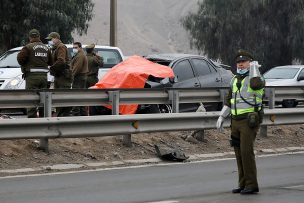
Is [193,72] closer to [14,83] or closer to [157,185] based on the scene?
[14,83]

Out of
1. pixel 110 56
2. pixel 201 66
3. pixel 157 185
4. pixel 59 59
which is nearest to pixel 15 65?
pixel 110 56

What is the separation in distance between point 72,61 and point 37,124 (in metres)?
4.30

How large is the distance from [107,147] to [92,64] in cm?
410

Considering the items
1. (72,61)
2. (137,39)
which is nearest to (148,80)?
(72,61)

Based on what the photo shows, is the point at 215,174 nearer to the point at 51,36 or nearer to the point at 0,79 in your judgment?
the point at 51,36

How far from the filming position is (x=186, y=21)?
4656 cm

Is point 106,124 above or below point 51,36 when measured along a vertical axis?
below

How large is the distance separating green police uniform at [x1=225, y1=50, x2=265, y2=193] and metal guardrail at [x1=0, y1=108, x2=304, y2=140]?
344 centimetres

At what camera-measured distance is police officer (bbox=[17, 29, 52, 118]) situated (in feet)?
46.4

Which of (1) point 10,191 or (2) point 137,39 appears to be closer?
(1) point 10,191

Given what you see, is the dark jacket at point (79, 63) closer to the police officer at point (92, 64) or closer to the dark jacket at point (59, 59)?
the dark jacket at point (59, 59)

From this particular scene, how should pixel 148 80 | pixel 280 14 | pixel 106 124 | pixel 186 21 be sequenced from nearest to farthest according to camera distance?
pixel 106 124, pixel 148 80, pixel 280 14, pixel 186 21

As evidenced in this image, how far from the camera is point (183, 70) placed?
55.8ft

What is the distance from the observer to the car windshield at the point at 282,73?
87.0 feet
